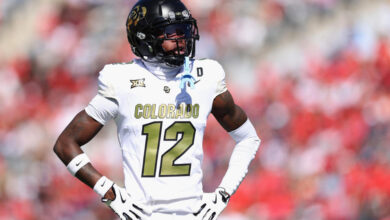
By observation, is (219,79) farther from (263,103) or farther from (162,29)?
(263,103)

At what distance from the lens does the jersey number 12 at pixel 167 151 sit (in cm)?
425

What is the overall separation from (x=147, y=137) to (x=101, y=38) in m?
6.37

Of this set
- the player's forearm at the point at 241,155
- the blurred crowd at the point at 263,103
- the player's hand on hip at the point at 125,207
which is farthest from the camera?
the blurred crowd at the point at 263,103

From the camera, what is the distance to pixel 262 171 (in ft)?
29.0

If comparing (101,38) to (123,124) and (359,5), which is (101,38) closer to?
(359,5)

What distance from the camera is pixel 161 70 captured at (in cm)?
438

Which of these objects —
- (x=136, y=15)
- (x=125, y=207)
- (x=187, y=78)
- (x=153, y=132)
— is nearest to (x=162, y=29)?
(x=136, y=15)

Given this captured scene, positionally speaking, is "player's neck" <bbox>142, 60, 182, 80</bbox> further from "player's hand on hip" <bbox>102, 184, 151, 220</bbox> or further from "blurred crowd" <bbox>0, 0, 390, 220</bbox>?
"blurred crowd" <bbox>0, 0, 390, 220</bbox>

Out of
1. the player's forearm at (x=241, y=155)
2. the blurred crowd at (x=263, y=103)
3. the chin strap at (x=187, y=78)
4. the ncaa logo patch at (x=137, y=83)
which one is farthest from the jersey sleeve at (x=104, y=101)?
the blurred crowd at (x=263, y=103)

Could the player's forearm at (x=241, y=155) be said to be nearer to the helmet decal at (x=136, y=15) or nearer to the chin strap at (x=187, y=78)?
the chin strap at (x=187, y=78)

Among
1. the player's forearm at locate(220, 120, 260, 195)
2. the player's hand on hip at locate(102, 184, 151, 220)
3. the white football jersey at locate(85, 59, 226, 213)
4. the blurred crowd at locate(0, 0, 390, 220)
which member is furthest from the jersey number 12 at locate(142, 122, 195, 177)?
the blurred crowd at locate(0, 0, 390, 220)

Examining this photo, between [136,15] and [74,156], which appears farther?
[136,15]

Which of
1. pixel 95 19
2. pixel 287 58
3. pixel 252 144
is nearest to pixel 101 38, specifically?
pixel 95 19

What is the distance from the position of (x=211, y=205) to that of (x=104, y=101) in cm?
80
